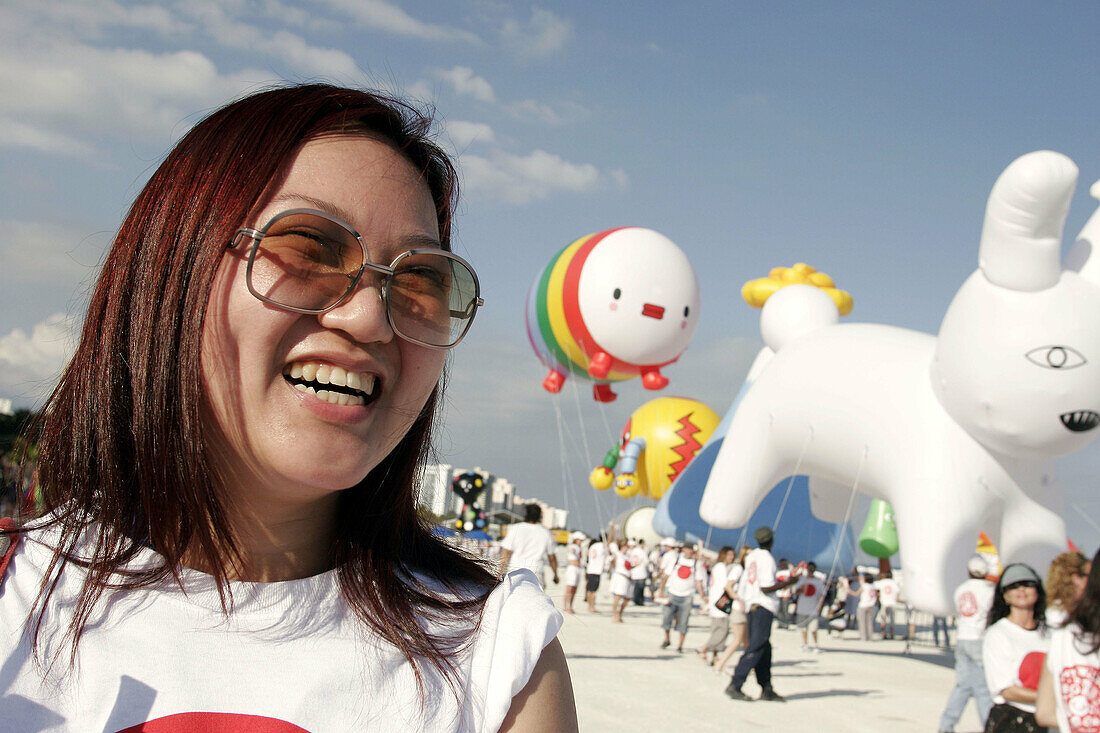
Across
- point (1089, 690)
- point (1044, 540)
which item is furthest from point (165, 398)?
point (1044, 540)

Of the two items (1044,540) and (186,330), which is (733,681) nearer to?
(1044,540)

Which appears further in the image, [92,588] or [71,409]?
[71,409]

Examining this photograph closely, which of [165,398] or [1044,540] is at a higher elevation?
[1044,540]

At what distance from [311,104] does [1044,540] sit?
352 inches

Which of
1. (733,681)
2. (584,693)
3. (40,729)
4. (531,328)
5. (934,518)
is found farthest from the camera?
(531,328)

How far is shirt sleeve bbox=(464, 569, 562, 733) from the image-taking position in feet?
3.35

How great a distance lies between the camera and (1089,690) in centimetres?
277

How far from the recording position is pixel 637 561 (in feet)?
50.4

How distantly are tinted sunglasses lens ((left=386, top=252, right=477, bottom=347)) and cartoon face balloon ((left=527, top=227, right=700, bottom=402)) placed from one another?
10.0 m

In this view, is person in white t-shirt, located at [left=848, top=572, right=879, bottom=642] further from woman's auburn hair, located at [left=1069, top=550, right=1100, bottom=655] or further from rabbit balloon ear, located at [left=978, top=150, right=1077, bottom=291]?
woman's auburn hair, located at [left=1069, top=550, right=1100, bottom=655]

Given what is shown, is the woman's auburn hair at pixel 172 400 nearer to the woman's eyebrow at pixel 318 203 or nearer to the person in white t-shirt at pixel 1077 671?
the woman's eyebrow at pixel 318 203

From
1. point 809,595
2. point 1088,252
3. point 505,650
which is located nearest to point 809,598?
point 809,595

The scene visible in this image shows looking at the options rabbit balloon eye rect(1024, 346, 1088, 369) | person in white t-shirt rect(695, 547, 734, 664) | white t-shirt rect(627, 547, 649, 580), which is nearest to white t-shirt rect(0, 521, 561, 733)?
rabbit balloon eye rect(1024, 346, 1088, 369)

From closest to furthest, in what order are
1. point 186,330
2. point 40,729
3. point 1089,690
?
point 40,729
point 186,330
point 1089,690
